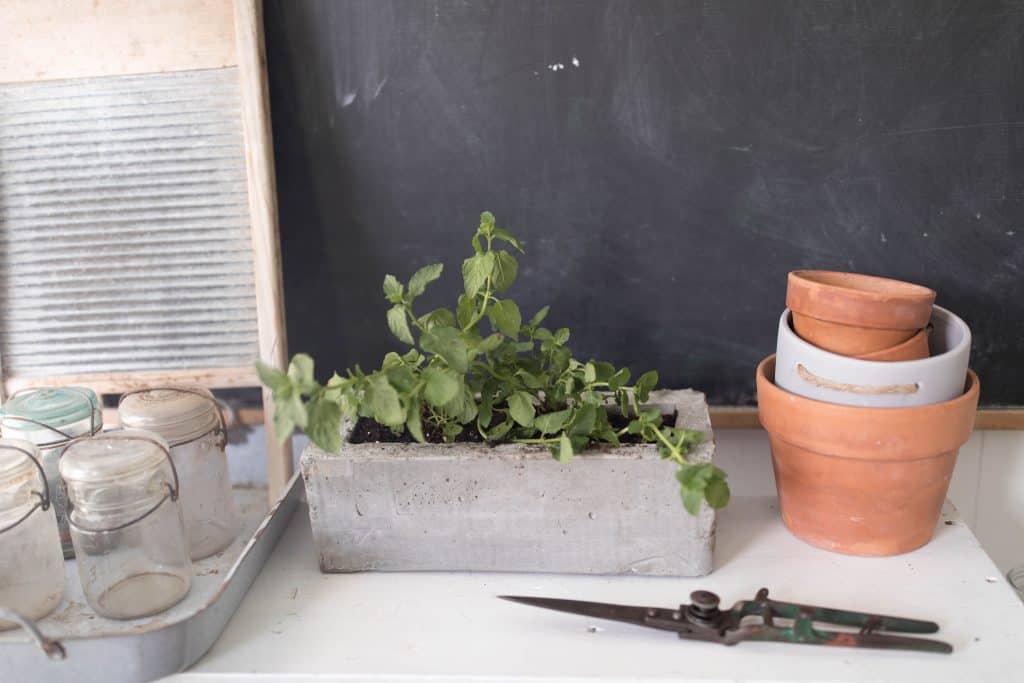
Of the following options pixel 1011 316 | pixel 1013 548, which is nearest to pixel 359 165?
pixel 1011 316

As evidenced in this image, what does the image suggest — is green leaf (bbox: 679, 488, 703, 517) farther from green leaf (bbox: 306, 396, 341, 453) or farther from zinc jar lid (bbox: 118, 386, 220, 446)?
zinc jar lid (bbox: 118, 386, 220, 446)

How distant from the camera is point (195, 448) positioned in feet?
4.26

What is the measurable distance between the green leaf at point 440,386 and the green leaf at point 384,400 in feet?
0.13

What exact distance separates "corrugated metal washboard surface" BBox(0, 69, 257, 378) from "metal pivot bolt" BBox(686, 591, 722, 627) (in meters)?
0.87

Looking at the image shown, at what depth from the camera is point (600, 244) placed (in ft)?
4.62

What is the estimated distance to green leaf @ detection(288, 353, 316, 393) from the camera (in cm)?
93

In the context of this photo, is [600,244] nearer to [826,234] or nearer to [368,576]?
[826,234]

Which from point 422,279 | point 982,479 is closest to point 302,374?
point 422,279

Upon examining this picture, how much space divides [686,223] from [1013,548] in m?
0.86

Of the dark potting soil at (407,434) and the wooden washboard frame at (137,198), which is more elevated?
the wooden washboard frame at (137,198)

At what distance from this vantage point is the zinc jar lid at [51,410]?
1233mm

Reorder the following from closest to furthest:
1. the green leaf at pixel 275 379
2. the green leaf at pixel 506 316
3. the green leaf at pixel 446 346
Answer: the green leaf at pixel 275 379 → the green leaf at pixel 446 346 → the green leaf at pixel 506 316

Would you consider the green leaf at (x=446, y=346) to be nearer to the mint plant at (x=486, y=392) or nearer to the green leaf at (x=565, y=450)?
the mint plant at (x=486, y=392)

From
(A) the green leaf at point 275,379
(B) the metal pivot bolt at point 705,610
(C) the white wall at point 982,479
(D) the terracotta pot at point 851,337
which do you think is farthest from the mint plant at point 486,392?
(C) the white wall at point 982,479
